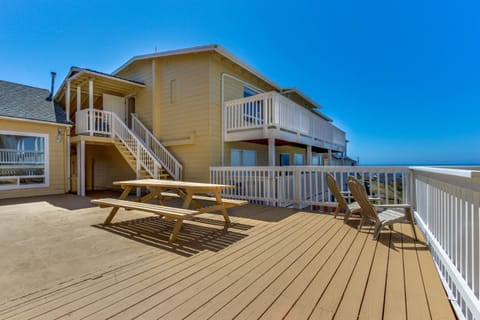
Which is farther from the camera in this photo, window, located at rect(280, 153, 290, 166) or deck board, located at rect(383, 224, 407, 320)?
window, located at rect(280, 153, 290, 166)

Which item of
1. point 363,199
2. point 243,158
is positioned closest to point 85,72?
point 243,158

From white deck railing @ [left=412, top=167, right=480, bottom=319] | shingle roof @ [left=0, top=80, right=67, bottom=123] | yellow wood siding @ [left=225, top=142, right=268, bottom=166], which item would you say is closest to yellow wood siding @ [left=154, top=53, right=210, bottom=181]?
yellow wood siding @ [left=225, top=142, right=268, bottom=166]

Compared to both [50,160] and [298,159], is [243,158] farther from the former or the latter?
[50,160]

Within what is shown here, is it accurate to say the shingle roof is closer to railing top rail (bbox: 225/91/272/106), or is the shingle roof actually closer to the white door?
the white door

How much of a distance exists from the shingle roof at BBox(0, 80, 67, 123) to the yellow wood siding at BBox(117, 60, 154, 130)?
120 inches

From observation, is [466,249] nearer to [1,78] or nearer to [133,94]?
[133,94]

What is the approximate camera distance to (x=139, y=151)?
8.85 meters

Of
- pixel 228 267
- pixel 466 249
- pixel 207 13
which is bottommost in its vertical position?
pixel 228 267

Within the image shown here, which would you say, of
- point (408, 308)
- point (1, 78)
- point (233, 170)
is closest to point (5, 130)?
point (1, 78)

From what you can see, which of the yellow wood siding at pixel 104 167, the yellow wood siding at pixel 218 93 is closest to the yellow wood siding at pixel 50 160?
the yellow wood siding at pixel 104 167

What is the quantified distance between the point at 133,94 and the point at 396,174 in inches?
443

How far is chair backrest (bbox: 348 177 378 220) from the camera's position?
12.0 ft

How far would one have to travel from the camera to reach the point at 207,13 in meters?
11.4

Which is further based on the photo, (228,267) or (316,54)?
(316,54)
